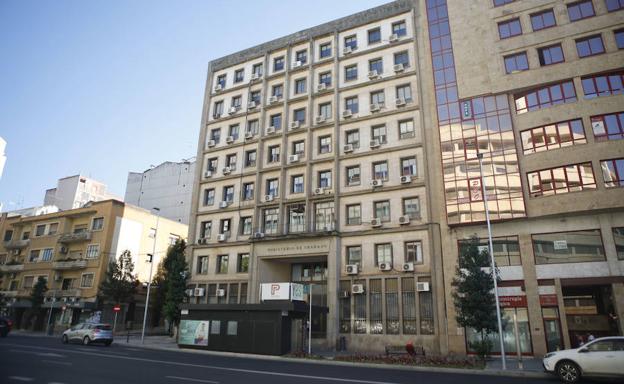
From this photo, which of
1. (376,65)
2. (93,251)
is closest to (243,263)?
(376,65)

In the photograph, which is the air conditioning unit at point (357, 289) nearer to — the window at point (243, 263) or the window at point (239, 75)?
the window at point (243, 263)

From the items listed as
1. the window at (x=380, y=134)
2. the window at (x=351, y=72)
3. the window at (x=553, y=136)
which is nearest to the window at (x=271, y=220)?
the window at (x=380, y=134)

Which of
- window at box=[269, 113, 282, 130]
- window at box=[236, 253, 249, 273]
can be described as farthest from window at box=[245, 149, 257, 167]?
window at box=[236, 253, 249, 273]

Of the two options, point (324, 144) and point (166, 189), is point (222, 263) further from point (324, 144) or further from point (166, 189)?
point (166, 189)

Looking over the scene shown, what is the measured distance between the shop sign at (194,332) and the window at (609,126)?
2931cm

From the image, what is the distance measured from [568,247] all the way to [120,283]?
42.7m

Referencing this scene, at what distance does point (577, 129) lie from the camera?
Result: 2678cm

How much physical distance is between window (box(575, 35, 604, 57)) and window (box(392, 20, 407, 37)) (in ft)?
44.6

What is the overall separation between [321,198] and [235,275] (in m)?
10.9

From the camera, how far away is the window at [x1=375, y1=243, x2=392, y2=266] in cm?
3147

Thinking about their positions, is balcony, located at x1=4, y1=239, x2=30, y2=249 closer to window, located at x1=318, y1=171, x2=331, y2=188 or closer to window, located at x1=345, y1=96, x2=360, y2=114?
window, located at x1=318, y1=171, x2=331, y2=188

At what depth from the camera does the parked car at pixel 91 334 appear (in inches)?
1155

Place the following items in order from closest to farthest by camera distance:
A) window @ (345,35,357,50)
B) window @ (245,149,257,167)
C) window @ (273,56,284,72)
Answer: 1. window @ (345,35,357,50)
2. window @ (245,149,257,167)
3. window @ (273,56,284,72)

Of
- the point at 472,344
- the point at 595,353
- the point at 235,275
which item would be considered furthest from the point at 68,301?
the point at 595,353
